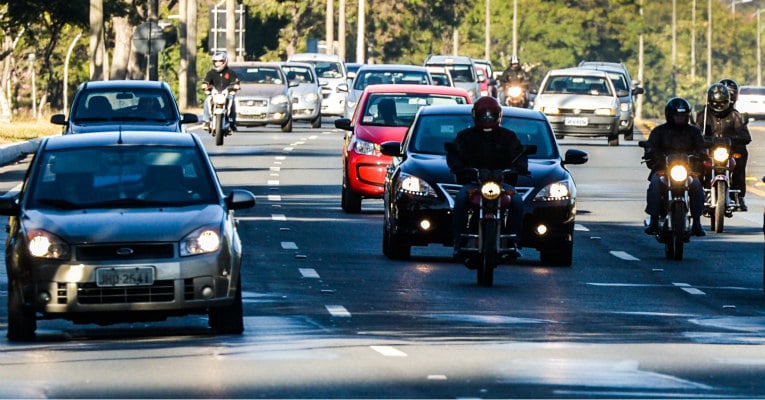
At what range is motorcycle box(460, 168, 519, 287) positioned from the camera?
1772 cm

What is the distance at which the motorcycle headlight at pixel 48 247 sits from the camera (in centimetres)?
1362

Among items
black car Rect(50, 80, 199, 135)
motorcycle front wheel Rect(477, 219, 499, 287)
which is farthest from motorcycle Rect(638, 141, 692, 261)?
black car Rect(50, 80, 199, 135)

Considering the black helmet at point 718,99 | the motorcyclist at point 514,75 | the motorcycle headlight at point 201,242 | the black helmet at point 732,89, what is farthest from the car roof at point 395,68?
the motorcycle headlight at point 201,242

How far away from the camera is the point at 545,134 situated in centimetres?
2094

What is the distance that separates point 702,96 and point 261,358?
560 feet

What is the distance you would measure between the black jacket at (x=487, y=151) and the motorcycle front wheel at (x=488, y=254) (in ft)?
2.53

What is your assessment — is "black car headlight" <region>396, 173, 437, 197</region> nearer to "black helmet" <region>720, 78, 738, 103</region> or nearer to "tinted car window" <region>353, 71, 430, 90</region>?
"black helmet" <region>720, 78, 738, 103</region>

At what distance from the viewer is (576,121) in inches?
1845

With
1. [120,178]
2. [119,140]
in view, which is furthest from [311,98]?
[120,178]

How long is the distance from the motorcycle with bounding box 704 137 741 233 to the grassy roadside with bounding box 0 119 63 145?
1881 cm

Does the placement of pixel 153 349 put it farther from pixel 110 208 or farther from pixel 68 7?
pixel 68 7

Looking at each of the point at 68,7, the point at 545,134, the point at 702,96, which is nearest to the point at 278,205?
the point at 545,134

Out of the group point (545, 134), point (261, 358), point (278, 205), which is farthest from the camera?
point (278, 205)

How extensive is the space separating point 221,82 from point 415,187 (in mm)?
24254
